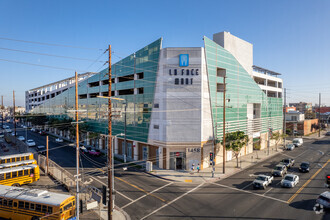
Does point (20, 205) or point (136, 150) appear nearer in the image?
point (20, 205)

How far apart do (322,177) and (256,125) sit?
68.2ft

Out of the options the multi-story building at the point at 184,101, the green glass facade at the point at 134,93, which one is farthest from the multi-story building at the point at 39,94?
the multi-story building at the point at 184,101

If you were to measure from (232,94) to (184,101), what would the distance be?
1349 cm

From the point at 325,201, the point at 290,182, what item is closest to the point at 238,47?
the point at 290,182

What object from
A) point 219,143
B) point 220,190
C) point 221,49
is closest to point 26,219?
point 220,190

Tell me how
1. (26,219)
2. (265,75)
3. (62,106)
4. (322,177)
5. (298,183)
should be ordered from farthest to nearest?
(62,106), (265,75), (322,177), (298,183), (26,219)

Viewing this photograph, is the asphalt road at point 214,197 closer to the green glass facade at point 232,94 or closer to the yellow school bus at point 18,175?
the yellow school bus at point 18,175

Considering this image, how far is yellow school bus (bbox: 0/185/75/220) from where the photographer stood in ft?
56.0

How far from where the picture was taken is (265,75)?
61.2 metres

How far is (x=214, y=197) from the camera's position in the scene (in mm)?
24000

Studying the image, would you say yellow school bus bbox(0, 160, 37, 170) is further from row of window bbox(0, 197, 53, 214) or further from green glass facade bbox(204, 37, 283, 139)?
green glass facade bbox(204, 37, 283, 139)

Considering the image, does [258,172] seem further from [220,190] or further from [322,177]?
[220,190]

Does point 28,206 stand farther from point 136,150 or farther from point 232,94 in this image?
point 232,94

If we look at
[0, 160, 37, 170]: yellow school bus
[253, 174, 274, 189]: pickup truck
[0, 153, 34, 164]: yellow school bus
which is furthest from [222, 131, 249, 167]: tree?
[0, 153, 34, 164]: yellow school bus
